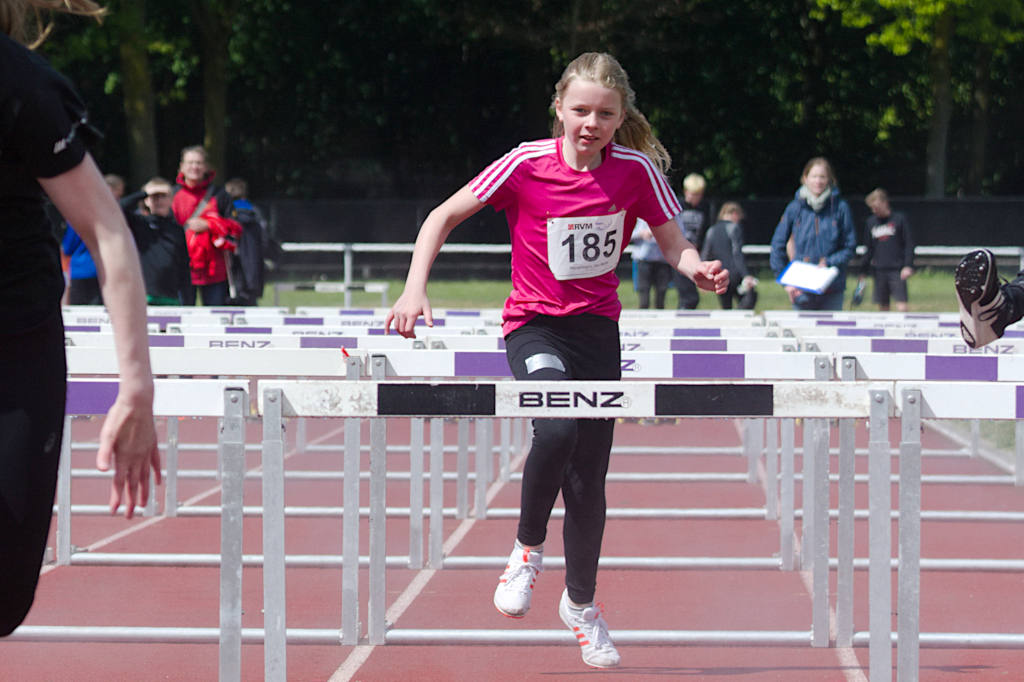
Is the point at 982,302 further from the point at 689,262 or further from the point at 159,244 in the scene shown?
the point at 159,244

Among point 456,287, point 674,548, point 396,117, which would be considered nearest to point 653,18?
point 396,117

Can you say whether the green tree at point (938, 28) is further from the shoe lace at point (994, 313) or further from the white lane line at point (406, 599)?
the shoe lace at point (994, 313)

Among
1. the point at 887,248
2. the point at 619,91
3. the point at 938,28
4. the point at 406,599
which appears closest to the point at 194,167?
the point at 406,599

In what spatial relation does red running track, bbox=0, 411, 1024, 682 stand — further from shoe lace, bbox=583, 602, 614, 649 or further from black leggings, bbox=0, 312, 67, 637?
black leggings, bbox=0, 312, 67, 637

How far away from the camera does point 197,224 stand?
13.0 m

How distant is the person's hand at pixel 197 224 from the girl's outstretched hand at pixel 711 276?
881cm

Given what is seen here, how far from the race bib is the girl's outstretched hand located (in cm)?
30

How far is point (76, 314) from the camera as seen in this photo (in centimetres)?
1008

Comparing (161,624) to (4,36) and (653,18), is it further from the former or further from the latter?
Answer: (653,18)

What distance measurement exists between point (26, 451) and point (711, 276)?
2412 millimetres

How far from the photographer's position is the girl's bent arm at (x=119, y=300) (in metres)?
2.74

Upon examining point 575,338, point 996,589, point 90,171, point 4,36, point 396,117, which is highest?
point 396,117

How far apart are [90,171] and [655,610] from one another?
12.5 ft

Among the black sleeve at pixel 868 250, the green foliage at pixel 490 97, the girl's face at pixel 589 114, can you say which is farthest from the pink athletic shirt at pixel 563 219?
the green foliage at pixel 490 97
